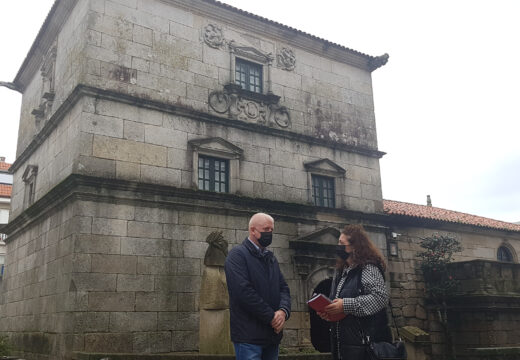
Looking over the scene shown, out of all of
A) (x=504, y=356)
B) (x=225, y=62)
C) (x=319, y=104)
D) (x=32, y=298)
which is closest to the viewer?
(x=504, y=356)

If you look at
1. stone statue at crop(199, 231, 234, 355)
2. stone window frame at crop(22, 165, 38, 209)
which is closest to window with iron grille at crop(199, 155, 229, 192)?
stone statue at crop(199, 231, 234, 355)

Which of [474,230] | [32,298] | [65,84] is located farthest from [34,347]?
[474,230]

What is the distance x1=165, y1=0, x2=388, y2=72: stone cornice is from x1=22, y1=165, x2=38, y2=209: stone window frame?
6.32m

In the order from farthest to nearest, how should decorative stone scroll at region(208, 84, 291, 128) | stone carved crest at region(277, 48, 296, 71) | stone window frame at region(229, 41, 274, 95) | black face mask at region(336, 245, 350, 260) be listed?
stone carved crest at region(277, 48, 296, 71)
stone window frame at region(229, 41, 274, 95)
decorative stone scroll at region(208, 84, 291, 128)
black face mask at region(336, 245, 350, 260)

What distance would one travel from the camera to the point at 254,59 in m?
14.4

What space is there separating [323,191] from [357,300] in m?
10.8

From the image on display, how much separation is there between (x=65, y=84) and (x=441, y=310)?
42.3ft

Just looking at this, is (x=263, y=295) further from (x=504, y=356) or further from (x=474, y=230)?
(x=474, y=230)

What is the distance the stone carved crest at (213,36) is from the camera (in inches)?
533

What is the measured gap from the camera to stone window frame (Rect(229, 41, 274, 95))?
→ 1385 centimetres

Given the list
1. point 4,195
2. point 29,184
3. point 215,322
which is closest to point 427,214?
point 215,322

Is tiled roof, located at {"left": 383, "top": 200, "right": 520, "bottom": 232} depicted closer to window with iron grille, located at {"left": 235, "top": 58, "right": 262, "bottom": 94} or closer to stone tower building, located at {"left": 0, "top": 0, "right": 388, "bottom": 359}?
stone tower building, located at {"left": 0, "top": 0, "right": 388, "bottom": 359}

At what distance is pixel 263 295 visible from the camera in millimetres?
4496

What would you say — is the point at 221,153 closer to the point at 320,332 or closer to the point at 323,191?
the point at 323,191
